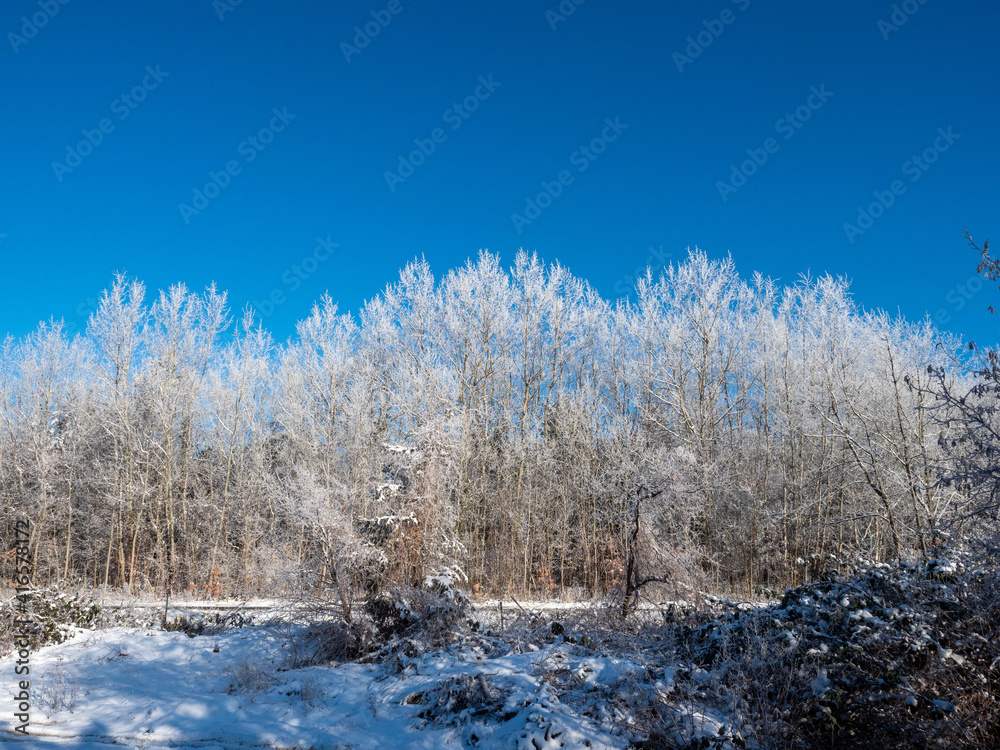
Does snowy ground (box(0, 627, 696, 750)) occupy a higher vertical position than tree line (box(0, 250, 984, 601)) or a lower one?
lower

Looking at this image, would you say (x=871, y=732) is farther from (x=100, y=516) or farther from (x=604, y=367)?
(x=100, y=516)

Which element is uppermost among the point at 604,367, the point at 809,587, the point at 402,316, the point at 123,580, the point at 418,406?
the point at 402,316

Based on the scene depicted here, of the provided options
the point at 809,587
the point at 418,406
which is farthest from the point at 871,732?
the point at 418,406

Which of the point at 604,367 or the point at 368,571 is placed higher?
the point at 604,367

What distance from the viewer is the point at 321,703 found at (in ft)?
25.2

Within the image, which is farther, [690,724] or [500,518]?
[500,518]

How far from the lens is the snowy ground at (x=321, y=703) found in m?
6.53

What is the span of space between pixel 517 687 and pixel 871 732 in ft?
12.3

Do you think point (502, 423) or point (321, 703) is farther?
point (502, 423)

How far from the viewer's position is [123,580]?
2272 centimetres

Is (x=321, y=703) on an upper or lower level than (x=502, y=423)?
lower

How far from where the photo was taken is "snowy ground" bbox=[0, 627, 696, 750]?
6527 mm

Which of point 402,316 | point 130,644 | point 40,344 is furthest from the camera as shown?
point 40,344

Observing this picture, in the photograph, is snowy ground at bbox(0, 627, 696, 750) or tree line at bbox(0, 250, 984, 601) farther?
tree line at bbox(0, 250, 984, 601)
